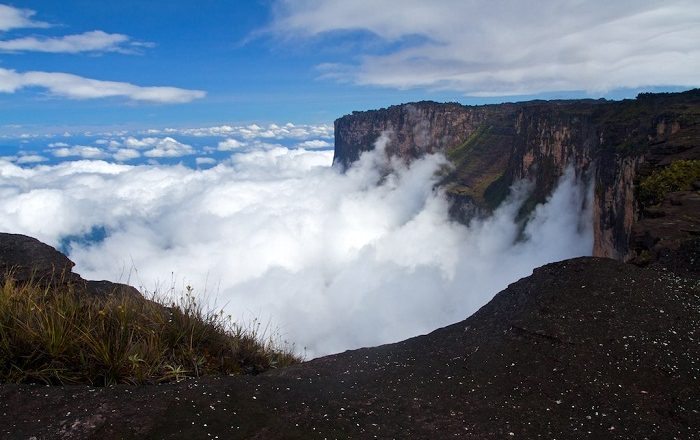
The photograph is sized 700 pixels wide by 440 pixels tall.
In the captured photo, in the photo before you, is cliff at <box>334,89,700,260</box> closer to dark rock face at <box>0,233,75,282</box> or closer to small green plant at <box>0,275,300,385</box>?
small green plant at <box>0,275,300,385</box>

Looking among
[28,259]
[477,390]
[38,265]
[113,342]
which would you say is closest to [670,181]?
[477,390]

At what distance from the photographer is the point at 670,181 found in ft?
52.7

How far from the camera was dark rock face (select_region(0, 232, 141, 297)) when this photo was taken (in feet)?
26.5

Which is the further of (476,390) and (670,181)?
(670,181)

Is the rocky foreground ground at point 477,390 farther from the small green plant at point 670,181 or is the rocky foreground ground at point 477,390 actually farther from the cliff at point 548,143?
the small green plant at point 670,181

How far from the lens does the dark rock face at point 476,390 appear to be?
14.1 ft

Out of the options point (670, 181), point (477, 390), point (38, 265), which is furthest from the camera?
point (670, 181)

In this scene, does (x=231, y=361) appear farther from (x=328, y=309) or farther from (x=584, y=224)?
(x=328, y=309)

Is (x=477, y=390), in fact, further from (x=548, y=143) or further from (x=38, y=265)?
(x=548, y=143)

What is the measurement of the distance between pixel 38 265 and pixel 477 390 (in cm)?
732

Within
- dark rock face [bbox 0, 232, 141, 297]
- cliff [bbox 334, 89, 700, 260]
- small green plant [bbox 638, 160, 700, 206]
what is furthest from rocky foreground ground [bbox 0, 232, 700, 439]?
small green plant [bbox 638, 160, 700, 206]

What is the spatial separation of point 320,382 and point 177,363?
1.81 meters

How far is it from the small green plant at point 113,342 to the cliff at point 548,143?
9.10 m

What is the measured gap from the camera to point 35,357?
17.4 ft
